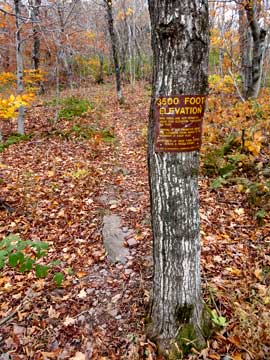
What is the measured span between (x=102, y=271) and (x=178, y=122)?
88.9 inches

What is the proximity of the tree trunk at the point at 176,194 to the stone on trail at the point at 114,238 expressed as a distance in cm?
113

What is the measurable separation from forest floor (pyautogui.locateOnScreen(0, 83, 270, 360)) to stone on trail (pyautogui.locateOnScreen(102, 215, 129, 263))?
0.10 metres

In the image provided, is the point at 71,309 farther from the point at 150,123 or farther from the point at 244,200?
the point at 244,200

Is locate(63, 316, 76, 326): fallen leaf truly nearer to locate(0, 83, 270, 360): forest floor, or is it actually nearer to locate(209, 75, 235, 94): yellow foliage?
locate(0, 83, 270, 360): forest floor

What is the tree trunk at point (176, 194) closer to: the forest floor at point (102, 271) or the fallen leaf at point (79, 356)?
the forest floor at point (102, 271)

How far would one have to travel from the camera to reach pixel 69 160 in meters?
6.66

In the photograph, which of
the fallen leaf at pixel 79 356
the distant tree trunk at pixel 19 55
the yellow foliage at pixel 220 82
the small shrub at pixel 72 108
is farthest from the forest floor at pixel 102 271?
the yellow foliage at pixel 220 82

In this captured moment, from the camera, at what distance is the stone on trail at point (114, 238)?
343 cm

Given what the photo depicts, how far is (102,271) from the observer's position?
3.26 m

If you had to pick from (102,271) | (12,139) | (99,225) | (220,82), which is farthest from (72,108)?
(102,271)

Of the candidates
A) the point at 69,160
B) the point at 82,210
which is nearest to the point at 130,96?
the point at 69,160

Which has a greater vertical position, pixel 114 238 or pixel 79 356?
pixel 114 238

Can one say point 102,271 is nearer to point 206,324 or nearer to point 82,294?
point 82,294

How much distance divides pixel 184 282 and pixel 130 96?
614 inches
